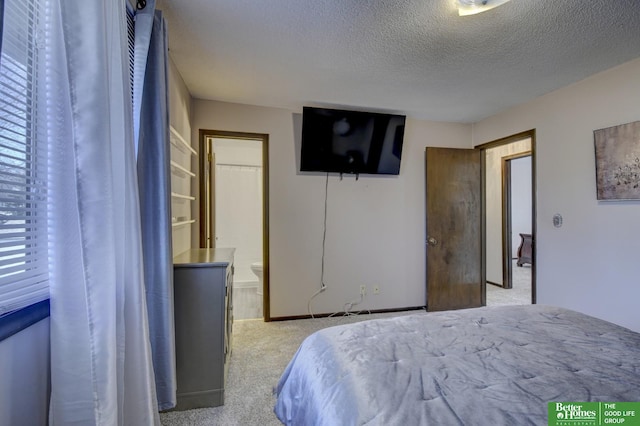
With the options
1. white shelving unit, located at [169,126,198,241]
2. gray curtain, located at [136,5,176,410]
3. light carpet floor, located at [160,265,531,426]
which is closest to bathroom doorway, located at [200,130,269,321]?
light carpet floor, located at [160,265,531,426]

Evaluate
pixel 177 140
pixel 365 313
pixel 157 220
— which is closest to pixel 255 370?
pixel 157 220

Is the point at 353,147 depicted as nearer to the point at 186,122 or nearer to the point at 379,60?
the point at 379,60

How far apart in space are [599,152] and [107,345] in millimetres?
3446

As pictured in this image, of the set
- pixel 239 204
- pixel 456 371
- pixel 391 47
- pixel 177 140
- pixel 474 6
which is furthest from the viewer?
pixel 239 204

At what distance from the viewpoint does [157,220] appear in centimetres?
149

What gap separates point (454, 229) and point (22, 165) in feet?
12.5

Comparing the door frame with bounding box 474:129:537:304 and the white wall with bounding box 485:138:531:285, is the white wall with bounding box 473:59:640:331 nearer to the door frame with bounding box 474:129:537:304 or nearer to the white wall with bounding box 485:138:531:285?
the door frame with bounding box 474:129:537:304

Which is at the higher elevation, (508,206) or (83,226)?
(508,206)

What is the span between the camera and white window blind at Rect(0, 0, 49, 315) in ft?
2.54

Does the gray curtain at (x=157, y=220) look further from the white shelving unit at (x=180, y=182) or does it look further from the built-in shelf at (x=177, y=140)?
the white shelving unit at (x=180, y=182)

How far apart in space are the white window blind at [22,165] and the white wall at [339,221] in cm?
216

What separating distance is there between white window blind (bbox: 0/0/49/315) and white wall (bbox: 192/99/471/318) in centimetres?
216

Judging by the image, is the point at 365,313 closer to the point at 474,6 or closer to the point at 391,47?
the point at 391,47

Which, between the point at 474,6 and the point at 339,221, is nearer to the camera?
the point at 474,6
